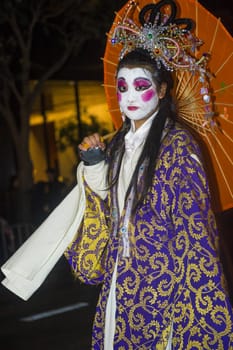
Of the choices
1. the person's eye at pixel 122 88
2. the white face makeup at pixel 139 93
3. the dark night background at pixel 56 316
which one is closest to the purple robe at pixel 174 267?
the white face makeup at pixel 139 93

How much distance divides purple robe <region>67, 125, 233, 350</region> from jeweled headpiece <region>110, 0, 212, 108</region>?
0.33 meters

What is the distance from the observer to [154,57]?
3580mm

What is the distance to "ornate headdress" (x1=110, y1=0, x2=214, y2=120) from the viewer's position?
141 inches

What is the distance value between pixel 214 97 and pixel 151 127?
0.41 meters

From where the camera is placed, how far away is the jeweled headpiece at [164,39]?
3584mm

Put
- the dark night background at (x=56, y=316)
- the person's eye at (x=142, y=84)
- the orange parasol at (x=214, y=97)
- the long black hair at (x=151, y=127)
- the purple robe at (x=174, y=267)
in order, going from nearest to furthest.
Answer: the purple robe at (x=174, y=267) < the long black hair at (x=151, y=127) < the person's eye at (x=142, y=84) < the orange parasol at (x=214, y=97) < the dark night background at (x=56, y=316)

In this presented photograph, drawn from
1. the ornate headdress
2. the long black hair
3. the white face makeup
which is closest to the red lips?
the white face makeup

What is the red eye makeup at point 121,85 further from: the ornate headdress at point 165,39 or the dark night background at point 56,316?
the dark night background at point 56,316

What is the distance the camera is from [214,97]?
3.82m

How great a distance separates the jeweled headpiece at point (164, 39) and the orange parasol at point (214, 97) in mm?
60

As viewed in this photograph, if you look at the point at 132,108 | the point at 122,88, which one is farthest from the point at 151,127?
the point at 122,88

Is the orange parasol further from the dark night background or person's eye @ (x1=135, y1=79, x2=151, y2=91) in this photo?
the dark night background

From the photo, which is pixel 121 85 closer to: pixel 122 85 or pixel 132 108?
pixel 122 85

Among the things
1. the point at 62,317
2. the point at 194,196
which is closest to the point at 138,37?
the point at 194,196
